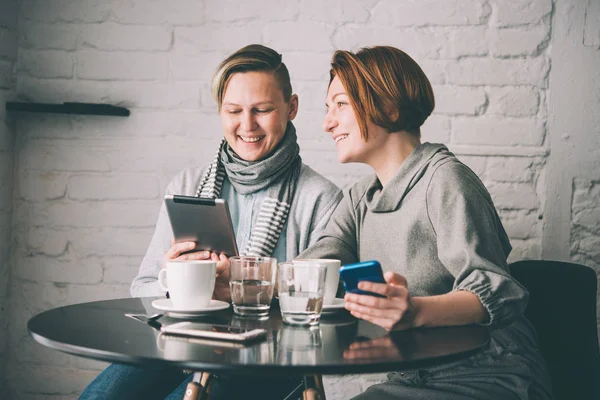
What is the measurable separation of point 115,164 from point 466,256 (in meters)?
1.33

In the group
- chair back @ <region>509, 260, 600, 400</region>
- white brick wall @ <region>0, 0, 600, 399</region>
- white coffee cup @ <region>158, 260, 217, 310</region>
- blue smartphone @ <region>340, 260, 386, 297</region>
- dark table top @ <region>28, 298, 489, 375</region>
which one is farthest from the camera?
white brick wall @ <region>0, 0, 600, 399</region>

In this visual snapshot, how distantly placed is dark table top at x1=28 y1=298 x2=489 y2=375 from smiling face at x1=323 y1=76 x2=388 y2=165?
1.55 ft

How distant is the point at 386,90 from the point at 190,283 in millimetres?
650

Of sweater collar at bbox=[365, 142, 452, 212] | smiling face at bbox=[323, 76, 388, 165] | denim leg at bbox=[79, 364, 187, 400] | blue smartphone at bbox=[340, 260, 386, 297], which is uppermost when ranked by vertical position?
smiling face at bbox=[323, 76, 388, 165]

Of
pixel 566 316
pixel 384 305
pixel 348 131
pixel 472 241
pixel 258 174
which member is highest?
pixel 348 131

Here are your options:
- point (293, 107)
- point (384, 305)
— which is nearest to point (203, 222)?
point (384, 305)

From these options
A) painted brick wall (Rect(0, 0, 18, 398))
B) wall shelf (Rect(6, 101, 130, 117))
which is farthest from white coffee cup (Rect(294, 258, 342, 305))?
painted brick wall (Rect(0, 0, 18, 398))

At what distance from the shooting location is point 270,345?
3.30 ft

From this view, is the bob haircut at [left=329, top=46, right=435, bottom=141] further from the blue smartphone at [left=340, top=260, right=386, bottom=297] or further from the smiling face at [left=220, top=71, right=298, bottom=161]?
the blue smartphone at [left=340, top=260, right=386, bottom=297]

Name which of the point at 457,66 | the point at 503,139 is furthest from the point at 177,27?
the point at 503,139

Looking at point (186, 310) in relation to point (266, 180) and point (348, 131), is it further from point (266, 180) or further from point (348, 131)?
point (266, 180)

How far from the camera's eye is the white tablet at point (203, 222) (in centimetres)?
140

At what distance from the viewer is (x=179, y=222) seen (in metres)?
1.47

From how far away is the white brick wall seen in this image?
2.09 meters
